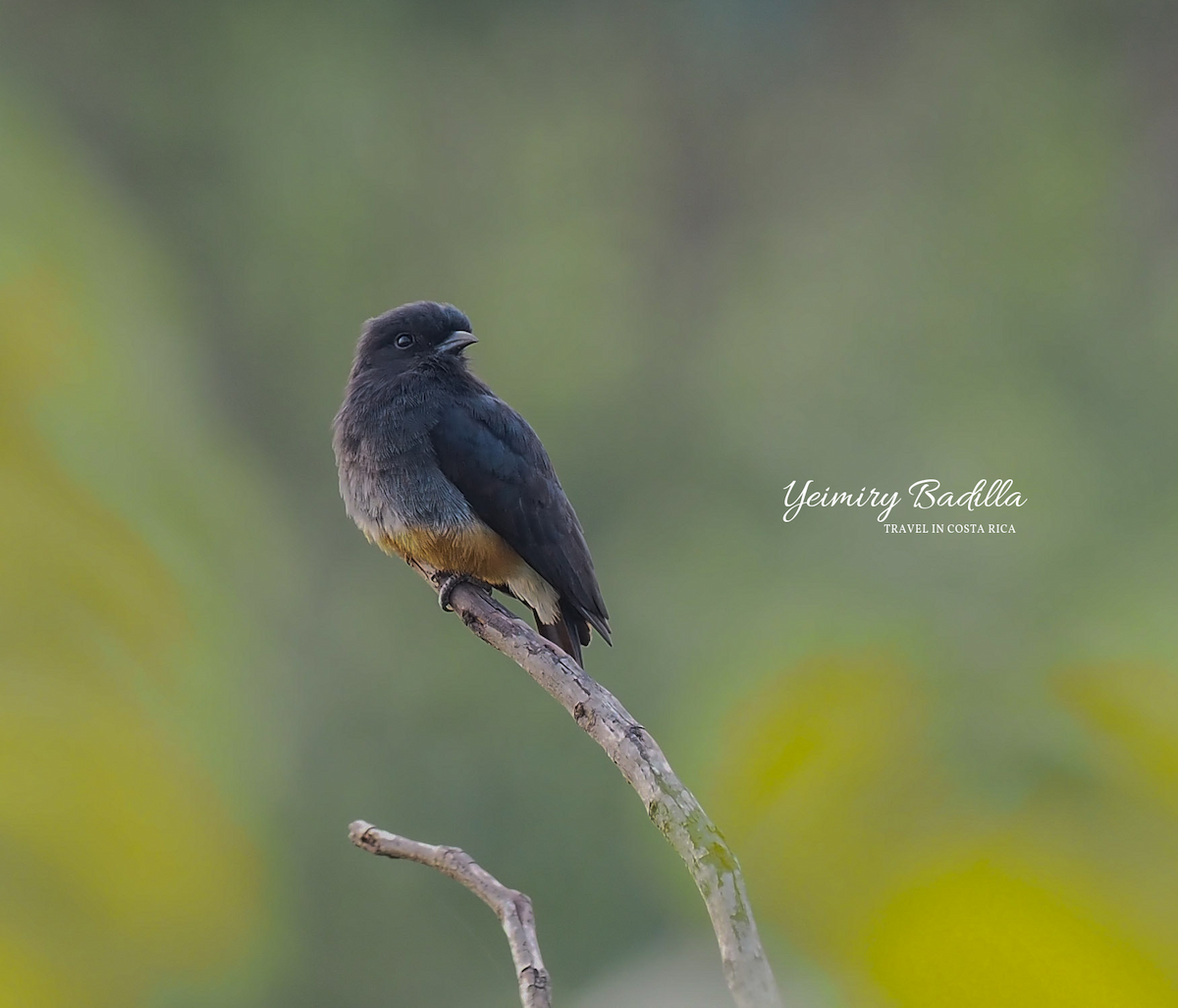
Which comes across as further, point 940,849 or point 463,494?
point 940,849

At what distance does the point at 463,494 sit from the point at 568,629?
61 centimetres

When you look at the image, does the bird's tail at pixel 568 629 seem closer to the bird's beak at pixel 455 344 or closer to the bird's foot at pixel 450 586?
the bird's foot at pixel 450 586

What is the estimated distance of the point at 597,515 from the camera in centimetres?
941

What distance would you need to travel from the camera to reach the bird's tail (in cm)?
423

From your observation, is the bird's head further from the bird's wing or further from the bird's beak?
the bird's wing

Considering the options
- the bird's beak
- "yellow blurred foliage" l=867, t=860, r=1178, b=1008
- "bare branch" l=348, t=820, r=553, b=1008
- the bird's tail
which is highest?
the bird's beak

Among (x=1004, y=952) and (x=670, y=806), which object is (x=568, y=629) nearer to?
(x=1004, y=952)

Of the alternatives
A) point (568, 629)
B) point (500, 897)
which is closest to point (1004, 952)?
point (568, 629)

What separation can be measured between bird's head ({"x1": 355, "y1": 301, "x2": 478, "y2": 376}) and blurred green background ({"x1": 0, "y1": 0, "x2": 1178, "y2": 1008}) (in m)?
2.37

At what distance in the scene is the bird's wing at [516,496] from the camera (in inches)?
160

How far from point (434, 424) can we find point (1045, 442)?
604cm

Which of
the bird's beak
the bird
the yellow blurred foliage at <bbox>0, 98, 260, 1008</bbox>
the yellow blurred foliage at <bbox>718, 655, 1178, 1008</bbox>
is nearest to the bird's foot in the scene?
the bird

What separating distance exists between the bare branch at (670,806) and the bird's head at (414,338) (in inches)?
59.7

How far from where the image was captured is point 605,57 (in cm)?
1423
